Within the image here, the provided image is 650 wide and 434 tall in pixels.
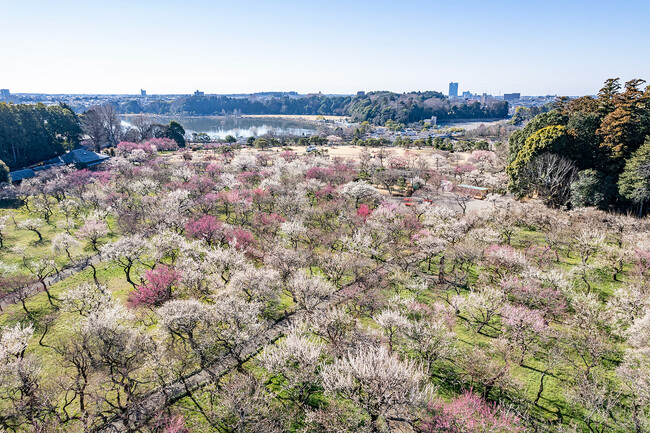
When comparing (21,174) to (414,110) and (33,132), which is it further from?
(414,110)

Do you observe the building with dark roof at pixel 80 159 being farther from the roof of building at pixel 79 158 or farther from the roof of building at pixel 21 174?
the roof of building at pixel 21 174

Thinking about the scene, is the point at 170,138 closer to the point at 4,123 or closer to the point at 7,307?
the point at 4,123

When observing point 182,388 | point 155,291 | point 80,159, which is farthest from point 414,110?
→ point 182,388

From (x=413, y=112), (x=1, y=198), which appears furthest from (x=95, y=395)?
(x=413, y=112)

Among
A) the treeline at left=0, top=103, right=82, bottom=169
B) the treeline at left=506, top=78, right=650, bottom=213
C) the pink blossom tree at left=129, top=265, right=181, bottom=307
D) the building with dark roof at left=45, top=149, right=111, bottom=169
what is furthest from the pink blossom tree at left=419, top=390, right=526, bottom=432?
the treeline at left=0, top=103, right=82, bottom=169

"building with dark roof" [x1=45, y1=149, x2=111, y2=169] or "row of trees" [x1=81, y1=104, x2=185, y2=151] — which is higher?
"row of trees" [x1=81, y1=104, x2=185, y2=151]

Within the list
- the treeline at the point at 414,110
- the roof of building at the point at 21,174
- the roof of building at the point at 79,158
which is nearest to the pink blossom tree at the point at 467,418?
the roof of building at the point at 21,174

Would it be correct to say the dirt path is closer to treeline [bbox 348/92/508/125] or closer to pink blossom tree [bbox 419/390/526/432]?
pink blossom tree [bbox 419/390/526/432]
